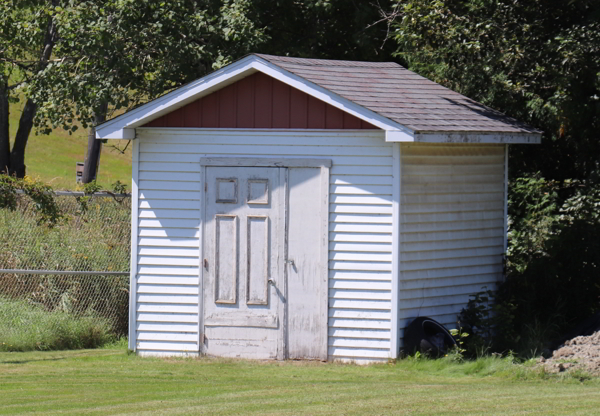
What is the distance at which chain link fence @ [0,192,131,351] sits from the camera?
11.5 meters

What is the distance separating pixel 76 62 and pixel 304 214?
8252mm

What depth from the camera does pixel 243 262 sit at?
9945 millimetres

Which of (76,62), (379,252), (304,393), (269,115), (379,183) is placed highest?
(76,62)

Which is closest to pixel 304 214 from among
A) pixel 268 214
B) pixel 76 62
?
pixel 268 214

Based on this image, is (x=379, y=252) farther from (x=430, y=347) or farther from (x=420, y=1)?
(x=420, y=1)

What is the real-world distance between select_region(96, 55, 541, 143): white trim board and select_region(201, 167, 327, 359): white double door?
893 mm

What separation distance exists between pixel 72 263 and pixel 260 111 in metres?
4.08

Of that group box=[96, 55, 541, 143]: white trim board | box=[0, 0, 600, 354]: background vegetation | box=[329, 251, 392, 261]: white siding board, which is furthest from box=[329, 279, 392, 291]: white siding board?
box=[96, 55, 541, 143]: white trim board

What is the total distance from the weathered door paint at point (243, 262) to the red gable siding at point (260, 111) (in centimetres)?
58

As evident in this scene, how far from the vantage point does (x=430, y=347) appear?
369 inches

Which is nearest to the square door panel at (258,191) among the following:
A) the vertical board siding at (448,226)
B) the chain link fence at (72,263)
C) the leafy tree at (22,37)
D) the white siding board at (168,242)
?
the white siding board at (168,242)

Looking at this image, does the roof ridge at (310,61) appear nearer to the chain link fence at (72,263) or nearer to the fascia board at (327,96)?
the fascia board at (327,96)

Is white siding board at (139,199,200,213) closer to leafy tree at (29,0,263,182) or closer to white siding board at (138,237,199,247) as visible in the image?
white siding board at (138,237,199,247)

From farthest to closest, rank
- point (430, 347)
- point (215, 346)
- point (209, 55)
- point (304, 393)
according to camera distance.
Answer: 1. point (209, 55)
2. point (215, 346)
3. point (430, 347)
4. point (304, 393)
